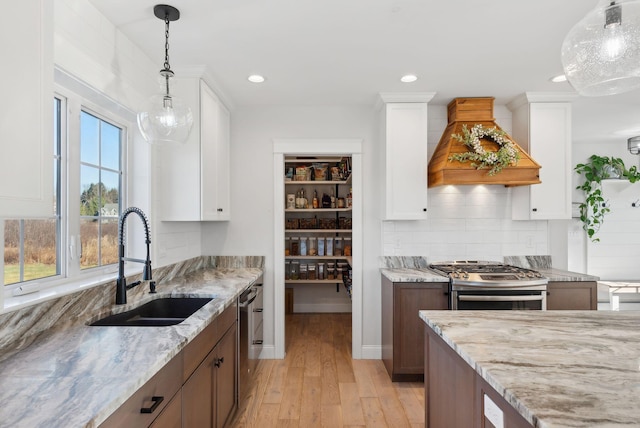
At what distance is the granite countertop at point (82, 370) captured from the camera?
2.87 ft

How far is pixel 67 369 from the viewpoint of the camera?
1.13m

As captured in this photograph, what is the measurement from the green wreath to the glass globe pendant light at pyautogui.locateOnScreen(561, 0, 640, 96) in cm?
176

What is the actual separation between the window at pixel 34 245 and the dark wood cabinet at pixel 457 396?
1.77 m

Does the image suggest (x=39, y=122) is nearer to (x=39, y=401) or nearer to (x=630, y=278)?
(x=39, y=401)

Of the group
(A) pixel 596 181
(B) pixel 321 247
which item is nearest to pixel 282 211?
(B) pixel 321 247

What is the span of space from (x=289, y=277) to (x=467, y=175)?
290 centimetres

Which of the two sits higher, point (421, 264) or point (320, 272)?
point (421, 264)

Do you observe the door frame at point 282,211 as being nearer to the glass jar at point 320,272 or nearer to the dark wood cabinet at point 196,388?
the dark wood cabinet at point 196,388

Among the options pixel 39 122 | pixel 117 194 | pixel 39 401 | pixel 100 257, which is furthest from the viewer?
pixel 117 194

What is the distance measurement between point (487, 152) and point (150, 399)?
303cm

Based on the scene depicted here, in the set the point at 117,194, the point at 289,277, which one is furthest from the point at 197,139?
the point at 289,277

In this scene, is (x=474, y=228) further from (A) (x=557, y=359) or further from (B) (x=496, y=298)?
(A) (x=557, y=359)

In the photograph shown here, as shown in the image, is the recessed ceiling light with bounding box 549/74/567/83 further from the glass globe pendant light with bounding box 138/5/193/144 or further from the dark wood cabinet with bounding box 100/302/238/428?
the dark wood cabinet with bounding box 100/302/238/428

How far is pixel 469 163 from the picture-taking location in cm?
311
